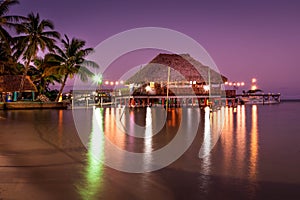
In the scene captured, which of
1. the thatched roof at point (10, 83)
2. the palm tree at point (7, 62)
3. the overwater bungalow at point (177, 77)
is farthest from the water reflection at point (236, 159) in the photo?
the palm tree at point (7, 62)

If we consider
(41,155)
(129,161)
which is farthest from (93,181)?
(41,155)

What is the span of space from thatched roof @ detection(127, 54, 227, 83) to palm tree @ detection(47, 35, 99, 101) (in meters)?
5.38

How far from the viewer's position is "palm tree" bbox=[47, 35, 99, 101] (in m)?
30.8

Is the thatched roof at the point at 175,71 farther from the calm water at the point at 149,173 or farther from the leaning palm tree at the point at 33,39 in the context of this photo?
the calm water at the point at 149,173

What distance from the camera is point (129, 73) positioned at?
119 feet

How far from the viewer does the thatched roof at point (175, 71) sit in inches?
1254

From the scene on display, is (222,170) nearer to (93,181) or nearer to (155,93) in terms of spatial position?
(93,181)

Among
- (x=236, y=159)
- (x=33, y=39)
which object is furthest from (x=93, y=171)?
(x=33, y=39)

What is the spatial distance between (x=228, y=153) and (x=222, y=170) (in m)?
1.63

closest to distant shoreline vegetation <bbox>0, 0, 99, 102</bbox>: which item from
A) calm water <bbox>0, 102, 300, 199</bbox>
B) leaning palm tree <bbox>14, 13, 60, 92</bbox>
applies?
leaning palm tree <bbox>14, 13, 60, 92</bbox>

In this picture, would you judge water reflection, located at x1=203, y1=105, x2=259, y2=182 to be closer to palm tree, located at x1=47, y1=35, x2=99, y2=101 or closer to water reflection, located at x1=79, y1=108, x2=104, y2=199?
water reflection, located at x1=79, y1=108, x2=104, y2=199

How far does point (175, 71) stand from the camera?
3212cm

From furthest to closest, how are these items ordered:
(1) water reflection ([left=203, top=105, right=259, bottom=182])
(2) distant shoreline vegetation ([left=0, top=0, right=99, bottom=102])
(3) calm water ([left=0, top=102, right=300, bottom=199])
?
(2) distant shoreline vegetation ([left=0, top=0, right=99, bottom=102]) < (1) water reflection ([left=203, top=105, right=259, bottom=182]) < (3) calm water ([left=0, top=102, right=300, bottom=199])

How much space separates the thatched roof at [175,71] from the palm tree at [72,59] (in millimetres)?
5384
